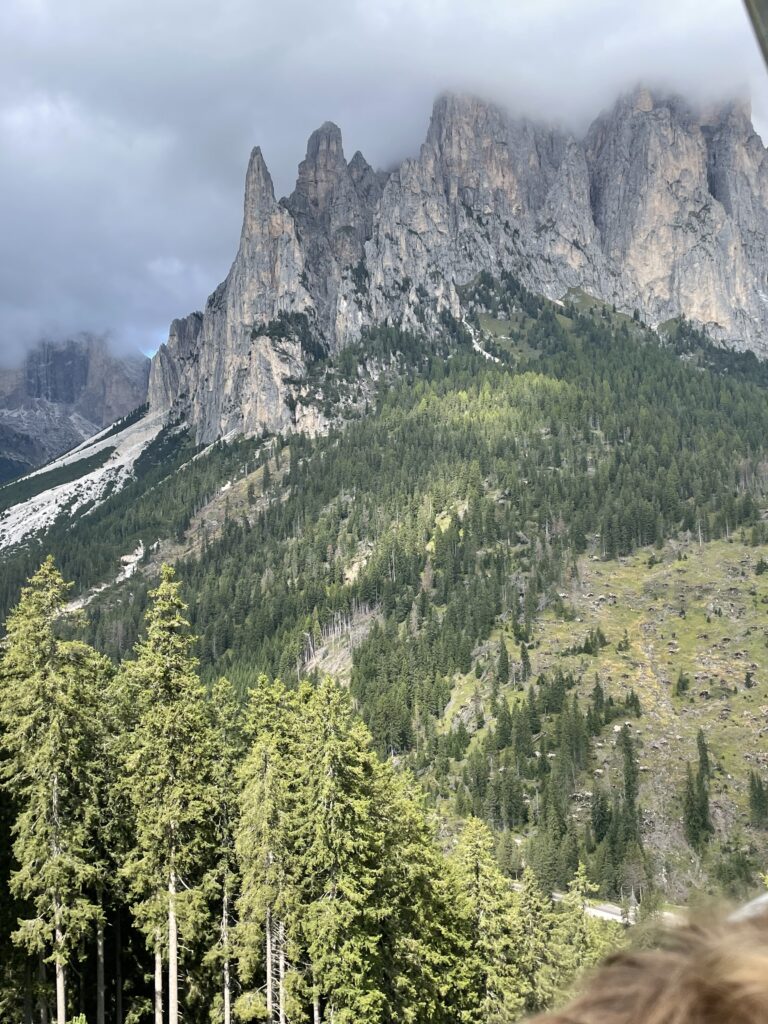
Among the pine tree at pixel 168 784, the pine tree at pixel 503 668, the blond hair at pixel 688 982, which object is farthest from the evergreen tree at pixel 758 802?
the blond hair at pixel 688 982

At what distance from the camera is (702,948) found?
149cm

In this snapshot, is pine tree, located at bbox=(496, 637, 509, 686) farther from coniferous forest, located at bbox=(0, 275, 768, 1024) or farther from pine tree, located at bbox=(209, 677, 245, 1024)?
pine tree, located at bbox=(209, 677, 245, 1024)

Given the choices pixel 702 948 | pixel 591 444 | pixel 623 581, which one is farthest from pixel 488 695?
pixel 702 948

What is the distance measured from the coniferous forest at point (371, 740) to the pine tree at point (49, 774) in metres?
0.11

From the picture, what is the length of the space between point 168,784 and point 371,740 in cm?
675

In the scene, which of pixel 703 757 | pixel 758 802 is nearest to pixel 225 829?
pixel 758 802

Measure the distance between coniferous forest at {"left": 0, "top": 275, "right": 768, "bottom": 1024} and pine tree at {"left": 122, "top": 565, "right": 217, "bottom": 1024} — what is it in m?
0.09

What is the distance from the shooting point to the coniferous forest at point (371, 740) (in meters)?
23.3

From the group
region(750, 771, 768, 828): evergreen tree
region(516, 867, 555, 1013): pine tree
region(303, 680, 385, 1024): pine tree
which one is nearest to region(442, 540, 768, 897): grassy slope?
region(750, 771, 768, 828): evergreen tree

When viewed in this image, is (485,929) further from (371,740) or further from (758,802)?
(758,802)

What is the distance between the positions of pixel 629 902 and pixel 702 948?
8771 centimetres

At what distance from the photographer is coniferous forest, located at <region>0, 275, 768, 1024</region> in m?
23.3

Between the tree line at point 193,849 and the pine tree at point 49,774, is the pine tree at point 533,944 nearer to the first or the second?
the tree line at point 193,849

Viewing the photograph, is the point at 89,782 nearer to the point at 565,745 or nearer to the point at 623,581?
the point at 565,745
